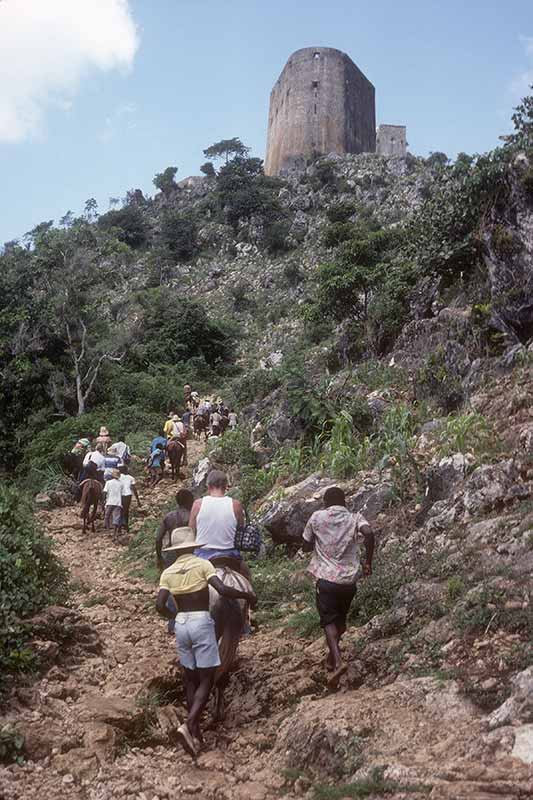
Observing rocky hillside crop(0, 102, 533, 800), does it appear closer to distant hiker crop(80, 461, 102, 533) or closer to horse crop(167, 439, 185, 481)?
distant hiker crop(80, 461, 102, 533)

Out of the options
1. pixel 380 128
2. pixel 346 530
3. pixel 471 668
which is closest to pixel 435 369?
pixel 346 530

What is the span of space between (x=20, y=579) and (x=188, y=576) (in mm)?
2115

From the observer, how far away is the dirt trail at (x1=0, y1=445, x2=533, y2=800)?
3389 mm

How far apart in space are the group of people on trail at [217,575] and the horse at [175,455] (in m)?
8.97

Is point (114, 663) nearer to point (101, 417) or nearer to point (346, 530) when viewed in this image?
point (346, 530)

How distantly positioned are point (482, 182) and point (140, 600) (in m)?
10.2

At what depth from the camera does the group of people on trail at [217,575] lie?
423cm

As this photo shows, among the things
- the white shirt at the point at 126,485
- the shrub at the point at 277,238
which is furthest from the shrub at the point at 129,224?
the white shirt at the point at 126,485

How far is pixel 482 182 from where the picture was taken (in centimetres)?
1316

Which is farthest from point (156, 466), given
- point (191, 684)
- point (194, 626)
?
point (194, 626)

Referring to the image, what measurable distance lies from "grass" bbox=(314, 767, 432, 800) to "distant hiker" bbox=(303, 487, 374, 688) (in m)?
1.42

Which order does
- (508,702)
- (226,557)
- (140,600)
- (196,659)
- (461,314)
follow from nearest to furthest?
(508,702)
(196,659)
(226,557)
(140,600)
(461,314)

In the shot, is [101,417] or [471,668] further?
[101,417]

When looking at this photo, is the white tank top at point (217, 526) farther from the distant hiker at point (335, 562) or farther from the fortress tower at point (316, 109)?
the fortress tower at point (316, 109)
